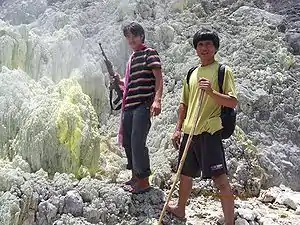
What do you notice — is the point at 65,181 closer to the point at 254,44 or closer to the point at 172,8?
the point at 254,44

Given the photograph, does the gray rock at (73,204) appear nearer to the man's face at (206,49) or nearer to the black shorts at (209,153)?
the black shorts at (209,153)

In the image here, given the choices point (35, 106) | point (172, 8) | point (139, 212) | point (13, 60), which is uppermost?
point (172, 8)

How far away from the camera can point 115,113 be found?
5434mm

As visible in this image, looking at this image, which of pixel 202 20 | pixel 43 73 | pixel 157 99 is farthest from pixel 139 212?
pixel 202 20

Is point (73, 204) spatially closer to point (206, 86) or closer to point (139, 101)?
point (139, 101)

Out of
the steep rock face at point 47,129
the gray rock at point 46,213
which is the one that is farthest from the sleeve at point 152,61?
the gray rock at point 46,213

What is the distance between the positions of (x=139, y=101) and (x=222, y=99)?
776 mm

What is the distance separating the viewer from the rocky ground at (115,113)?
3566 mm

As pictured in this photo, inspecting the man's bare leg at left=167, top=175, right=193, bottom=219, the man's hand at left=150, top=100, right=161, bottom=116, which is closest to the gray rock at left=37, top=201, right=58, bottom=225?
the man's bare leg at left=167, top=175, right=193, bottom=219

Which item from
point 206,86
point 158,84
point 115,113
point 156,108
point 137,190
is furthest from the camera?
point 115,113

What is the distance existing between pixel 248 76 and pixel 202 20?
1293 millimetres

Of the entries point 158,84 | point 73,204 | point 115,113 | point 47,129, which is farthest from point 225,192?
point 115,113

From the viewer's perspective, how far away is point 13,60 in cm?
467

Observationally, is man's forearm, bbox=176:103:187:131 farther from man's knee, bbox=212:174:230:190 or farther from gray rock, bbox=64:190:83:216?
gray rock, bbox=64:190:83:216
